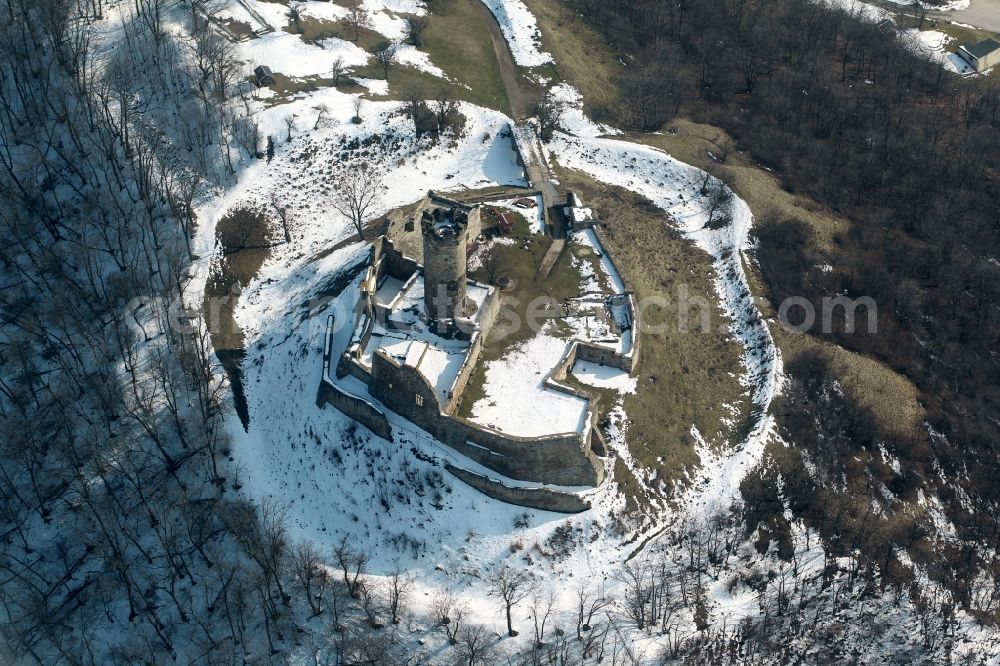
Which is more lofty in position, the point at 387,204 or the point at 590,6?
the point at 590,6

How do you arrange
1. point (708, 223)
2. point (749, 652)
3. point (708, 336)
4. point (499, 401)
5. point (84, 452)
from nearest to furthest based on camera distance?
1. point (749, 652)
2. point (499, 401)
3. point (84, 452)
4. point (708, 336)
5. point (708, 223)

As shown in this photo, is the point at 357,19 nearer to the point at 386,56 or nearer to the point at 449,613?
the point at 386,56

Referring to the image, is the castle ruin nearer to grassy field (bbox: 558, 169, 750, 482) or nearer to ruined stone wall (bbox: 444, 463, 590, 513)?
ruined stone wall (bbox: 444, 463, 590, 513)

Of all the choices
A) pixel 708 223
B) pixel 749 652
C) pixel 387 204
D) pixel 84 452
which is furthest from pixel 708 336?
pixel 84 452

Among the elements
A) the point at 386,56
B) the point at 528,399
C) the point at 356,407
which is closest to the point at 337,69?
the point at 386,56

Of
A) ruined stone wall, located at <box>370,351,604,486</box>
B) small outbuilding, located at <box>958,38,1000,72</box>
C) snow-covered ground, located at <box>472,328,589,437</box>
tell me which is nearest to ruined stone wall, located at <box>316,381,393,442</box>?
ruined stone wall, located at <box>370,351,604,486</box>

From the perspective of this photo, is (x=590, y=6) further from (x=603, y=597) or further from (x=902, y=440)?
(x=603, y=597)
